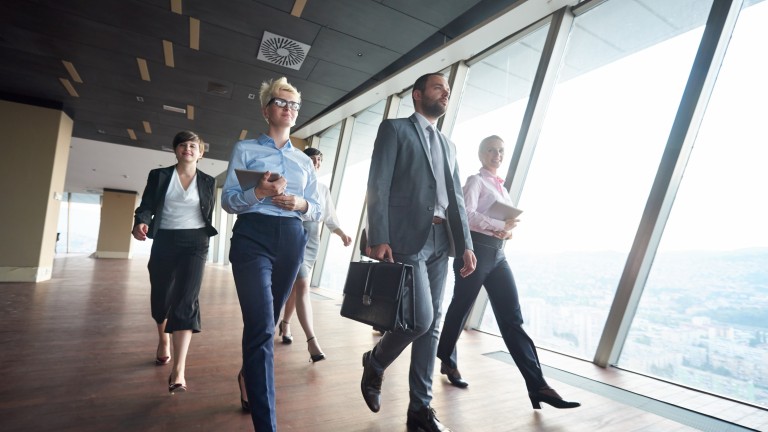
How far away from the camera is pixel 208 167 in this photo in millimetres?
12812

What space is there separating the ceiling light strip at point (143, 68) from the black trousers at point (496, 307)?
17.9 ft

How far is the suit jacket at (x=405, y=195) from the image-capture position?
1677 millimetres

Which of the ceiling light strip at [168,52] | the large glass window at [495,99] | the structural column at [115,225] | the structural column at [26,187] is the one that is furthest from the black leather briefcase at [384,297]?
the structural column at [115,225]

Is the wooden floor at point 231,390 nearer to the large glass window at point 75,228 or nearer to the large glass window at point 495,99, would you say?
the large glass window at point 495,99

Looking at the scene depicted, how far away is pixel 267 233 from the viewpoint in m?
1.55

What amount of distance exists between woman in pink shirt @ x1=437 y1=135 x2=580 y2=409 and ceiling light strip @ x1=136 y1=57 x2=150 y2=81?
5.18m

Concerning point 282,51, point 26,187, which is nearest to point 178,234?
point 282,51

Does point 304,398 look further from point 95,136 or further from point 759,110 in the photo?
point 95,136

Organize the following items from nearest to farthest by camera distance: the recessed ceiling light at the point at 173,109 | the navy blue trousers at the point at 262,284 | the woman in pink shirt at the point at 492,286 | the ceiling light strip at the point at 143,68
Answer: the navy blue trousers at the point at 262,284 → the woman in pink shirt at the point at 492,286 → the ceiling light strip at the point at 143,68 → the recessed ceiling light at the point at 173,109

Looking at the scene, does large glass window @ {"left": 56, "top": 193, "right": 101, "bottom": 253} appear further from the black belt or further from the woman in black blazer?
the black belt

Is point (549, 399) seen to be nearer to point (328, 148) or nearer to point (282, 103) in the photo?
point (282, 103)

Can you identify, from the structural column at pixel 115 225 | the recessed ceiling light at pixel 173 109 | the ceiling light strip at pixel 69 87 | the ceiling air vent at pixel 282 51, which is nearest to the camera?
the ceiling air vent at pixel 282 51

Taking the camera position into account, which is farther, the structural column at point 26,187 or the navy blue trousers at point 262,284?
the structural column at point 26,187

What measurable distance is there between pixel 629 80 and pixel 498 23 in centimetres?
147
